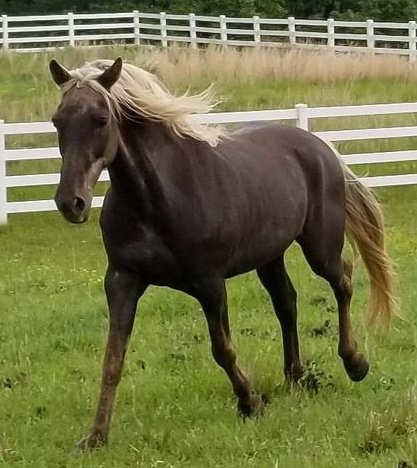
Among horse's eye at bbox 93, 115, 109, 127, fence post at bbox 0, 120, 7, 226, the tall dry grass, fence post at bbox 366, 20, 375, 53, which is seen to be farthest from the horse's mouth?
fence post at bbox 366, 20, 375, 53

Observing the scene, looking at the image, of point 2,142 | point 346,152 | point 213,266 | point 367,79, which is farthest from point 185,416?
point 367,79

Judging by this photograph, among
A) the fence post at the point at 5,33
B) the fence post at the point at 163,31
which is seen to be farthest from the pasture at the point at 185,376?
the fence post at the point at 163,31

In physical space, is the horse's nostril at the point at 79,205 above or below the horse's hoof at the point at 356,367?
above

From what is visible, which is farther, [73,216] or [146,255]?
[146,255]

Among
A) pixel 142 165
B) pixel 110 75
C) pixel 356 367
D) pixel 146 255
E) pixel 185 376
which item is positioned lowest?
pixel 185 376

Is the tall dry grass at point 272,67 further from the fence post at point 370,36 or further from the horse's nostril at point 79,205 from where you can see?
the horse's nostril at point 79,205

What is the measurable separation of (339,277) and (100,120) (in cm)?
217

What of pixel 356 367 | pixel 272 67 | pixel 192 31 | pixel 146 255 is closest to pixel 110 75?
pixel 146 255

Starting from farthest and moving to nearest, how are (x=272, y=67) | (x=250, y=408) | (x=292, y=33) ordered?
(x=292, y=33) < (x=272, y=67) < (x=250, y=408)

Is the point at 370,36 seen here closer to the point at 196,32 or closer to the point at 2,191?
the point at 196,32

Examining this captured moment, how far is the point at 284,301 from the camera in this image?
6520 millimetres

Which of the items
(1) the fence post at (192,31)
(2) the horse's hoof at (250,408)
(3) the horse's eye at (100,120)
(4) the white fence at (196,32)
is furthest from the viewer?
(1) the fence post at (192,31)

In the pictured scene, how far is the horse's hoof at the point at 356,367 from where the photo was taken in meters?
6.27

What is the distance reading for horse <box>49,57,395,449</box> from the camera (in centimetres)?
483
